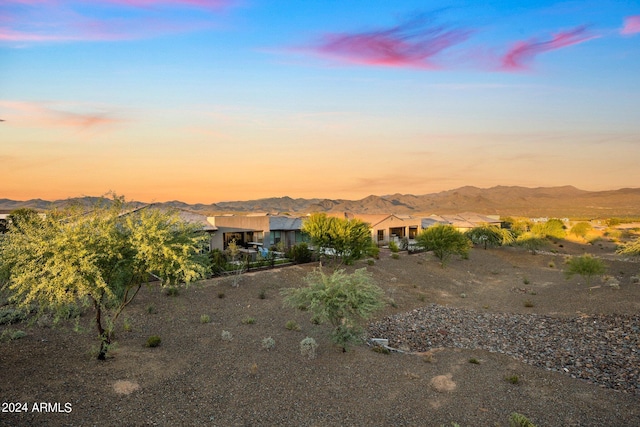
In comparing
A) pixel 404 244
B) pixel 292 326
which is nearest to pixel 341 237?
pixel 292 326

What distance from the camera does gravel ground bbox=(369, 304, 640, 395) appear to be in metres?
15.8

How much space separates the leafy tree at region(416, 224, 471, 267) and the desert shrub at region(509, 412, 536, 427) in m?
28.7

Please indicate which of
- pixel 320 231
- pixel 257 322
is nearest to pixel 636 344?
pixel 257 322

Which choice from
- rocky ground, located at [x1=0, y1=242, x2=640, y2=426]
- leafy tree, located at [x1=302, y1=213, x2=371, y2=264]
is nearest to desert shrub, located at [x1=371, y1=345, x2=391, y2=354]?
rocky ground, located at [x1=0, y1=242, x2=640, y2=426]

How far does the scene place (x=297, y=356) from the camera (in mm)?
14469

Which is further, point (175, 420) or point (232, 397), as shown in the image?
point (232, 397)

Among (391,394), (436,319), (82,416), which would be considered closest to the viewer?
(82,416)

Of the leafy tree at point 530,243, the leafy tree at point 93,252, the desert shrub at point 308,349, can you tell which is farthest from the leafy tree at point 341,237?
the leafy tree at point 530,243

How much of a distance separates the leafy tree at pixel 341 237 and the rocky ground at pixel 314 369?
7.67 meters

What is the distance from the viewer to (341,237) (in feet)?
100

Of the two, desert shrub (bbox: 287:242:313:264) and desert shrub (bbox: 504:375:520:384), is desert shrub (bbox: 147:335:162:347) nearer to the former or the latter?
desert shrub (bbox: 504:375:520:384)

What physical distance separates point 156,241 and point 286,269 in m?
18.0

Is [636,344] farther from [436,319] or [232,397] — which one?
[232,397]

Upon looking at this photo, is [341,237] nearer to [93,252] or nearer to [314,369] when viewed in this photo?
[314,369]
